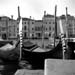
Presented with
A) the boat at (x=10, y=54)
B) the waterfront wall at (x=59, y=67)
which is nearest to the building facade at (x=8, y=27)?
the boat at (x=10, y=54)

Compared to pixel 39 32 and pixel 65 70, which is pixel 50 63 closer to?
pixel 65 70

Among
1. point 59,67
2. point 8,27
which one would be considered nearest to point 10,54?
point 59,67

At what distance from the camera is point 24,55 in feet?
31.5

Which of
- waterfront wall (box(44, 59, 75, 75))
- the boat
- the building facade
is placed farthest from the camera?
the building facade

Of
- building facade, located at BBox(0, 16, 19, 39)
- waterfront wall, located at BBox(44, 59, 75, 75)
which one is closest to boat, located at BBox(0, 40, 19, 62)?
waterfront wall, located at BBox(44, 59, 75, 75)

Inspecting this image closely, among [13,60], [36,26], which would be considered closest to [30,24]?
[36,26]

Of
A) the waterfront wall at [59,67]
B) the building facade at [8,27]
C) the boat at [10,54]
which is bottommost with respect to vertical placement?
the boat at [10,54]

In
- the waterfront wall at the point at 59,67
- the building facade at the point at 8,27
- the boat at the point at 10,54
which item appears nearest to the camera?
the waterfront wall at the point at 59,67

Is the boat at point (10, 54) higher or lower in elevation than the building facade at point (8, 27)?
lower

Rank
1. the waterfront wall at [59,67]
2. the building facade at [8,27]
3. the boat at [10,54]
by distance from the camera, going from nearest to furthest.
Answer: the waterfront wall at [59,67], the boat at [10,54], the building facade at [8,27]

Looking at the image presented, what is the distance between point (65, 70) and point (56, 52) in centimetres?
657

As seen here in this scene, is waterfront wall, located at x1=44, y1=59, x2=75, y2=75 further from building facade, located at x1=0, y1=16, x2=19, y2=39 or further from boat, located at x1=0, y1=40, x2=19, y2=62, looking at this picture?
building facade, located at x1=0, y1=16, x2=19, y2=39

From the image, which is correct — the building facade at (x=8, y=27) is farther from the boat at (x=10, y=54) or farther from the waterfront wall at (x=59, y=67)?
the waterfront wall at (x=59, y=67)

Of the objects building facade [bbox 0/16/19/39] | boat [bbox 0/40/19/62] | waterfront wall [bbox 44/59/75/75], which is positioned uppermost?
building facade [bbox 0/16/19/39]
